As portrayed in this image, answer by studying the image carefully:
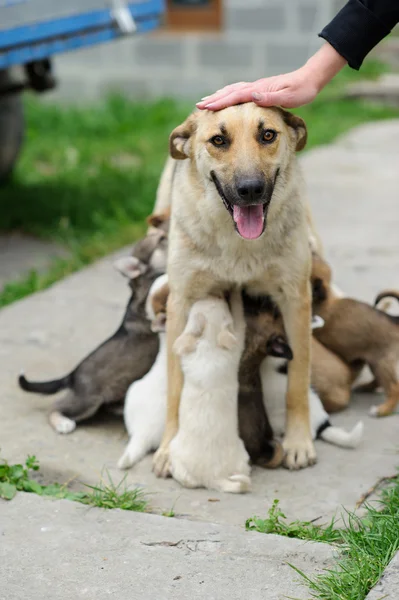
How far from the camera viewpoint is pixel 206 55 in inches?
471

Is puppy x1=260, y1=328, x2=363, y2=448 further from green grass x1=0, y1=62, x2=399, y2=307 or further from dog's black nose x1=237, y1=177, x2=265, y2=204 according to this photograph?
green grass x1=0, y1=62, x2=399, y2=307

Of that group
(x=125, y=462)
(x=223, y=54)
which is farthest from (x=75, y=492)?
(x=223, y=54)

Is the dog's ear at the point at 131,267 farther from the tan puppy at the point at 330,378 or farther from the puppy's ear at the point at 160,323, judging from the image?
the tan puppy at the point at 330,378

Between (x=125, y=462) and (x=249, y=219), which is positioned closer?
(x=249, y=219)

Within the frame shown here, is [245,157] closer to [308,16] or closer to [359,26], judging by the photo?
[359,26]

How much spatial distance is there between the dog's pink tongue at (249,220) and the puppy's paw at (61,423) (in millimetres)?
1168

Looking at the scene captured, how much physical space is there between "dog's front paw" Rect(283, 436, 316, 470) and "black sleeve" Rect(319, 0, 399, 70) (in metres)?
1.46

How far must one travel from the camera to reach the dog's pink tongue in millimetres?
3469

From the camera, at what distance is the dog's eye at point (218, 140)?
3.49 metres

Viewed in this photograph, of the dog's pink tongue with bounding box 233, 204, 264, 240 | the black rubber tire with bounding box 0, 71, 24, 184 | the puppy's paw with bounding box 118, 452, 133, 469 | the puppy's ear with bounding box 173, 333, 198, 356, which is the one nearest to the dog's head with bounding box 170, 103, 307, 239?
the dog's pink tongue with bounding box 233, 204, 264, 240

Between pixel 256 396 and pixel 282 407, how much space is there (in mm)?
308

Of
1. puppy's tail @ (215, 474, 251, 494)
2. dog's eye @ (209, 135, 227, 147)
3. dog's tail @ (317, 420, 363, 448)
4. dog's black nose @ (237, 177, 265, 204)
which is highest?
dog's eye @ (209, 135, 227, 147)

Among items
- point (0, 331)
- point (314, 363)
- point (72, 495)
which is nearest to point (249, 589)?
point (72, 495)

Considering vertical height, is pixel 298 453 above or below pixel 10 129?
above
